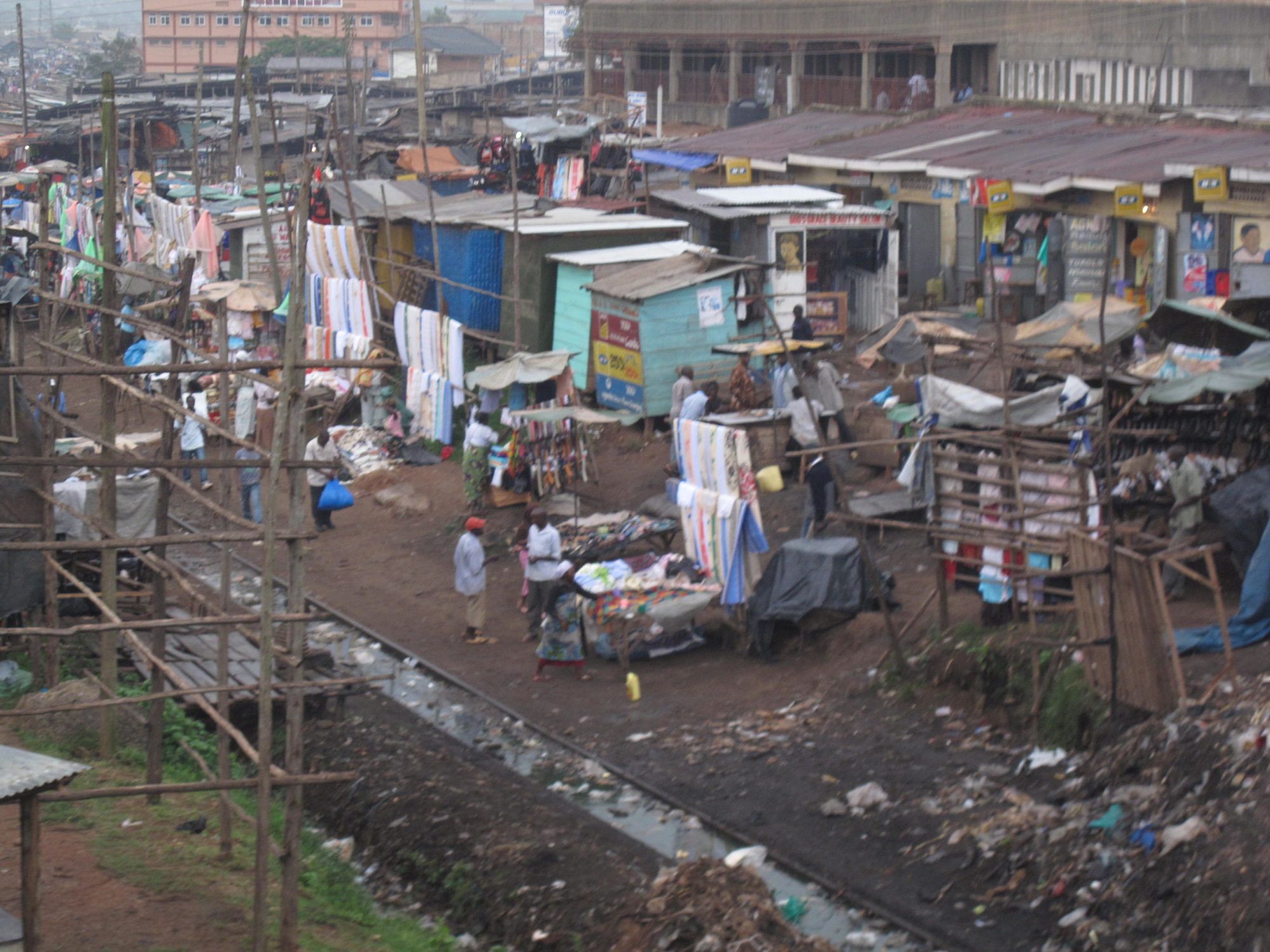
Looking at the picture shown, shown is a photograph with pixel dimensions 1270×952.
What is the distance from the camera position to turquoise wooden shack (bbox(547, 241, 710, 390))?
18.5 metres

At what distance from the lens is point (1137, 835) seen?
7.81m

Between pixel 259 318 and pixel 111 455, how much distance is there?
17211 millimetres

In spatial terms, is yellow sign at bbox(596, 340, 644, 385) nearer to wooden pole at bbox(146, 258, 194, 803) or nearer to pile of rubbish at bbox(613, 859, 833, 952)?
wooden pole at bbox(146, 258, 194, 803)

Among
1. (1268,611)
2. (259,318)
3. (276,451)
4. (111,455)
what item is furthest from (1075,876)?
(259,318)

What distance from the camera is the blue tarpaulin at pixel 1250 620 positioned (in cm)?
962

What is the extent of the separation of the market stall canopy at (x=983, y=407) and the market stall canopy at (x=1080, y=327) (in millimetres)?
593

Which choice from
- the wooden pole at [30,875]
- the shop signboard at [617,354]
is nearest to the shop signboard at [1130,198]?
the shop signboard at [617,354]

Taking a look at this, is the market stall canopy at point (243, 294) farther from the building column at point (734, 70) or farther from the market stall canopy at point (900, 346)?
the building column at point (734, 70)

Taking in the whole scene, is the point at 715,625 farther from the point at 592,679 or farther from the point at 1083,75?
the point at 1083,75

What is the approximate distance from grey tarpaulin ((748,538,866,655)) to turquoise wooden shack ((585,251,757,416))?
6.03 meters

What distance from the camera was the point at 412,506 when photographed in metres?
17.3

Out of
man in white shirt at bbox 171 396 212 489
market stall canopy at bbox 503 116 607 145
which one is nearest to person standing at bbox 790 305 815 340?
man in white shirt at bbox 171 396 212 489

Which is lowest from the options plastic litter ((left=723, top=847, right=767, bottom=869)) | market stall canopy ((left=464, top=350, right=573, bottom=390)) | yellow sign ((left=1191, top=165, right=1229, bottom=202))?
plastic litter ((left=723, top=847, right=767, bottom=869))

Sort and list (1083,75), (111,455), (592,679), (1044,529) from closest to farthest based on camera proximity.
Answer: (111,455), (1044,529), (592,679), (1083,75)
